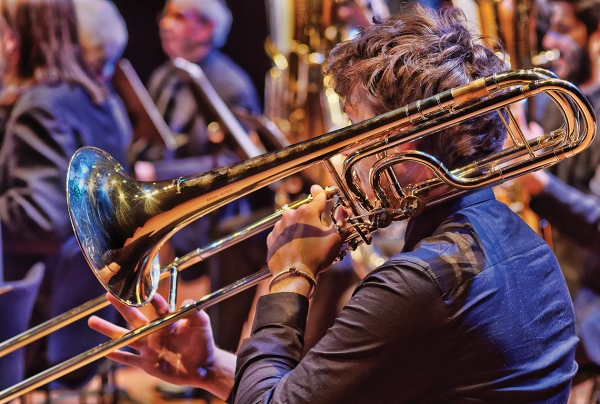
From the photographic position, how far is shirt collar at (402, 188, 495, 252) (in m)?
1.39

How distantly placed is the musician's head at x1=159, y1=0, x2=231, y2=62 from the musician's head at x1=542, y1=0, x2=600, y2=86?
2.12 metres

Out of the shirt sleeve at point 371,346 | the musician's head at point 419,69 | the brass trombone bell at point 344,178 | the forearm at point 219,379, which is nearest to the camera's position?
the shirt sleeve at point 371,346

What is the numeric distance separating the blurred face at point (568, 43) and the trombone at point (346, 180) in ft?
6.92

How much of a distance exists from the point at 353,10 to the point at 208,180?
239 cm

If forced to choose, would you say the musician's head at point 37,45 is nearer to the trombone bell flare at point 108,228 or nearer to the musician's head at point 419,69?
the trombone bell flare at point 108,228

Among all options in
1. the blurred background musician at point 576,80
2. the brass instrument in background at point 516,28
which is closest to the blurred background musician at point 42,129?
the brass instrument in background at point 516,28

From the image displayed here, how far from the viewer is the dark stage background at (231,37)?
4309mm

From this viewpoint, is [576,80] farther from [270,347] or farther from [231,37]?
[270,347]

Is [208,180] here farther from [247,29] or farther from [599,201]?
[247,29]

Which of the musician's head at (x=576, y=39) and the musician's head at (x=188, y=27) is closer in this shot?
the musician's head at (x=576, y=39)

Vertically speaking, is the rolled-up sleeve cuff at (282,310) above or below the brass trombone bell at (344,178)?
below

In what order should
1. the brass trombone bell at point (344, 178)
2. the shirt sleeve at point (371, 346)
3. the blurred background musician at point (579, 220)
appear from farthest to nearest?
the blurred background musician at point (579, 220) → the brass trombone bell at point (344, 178) → the shirt sleeve at point (371, 346)

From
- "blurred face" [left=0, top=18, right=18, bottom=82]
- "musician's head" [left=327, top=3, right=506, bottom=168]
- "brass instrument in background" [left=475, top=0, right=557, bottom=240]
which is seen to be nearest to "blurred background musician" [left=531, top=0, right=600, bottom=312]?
"brass instrument in background" [left=475, top=0, right=557, bottom=240]

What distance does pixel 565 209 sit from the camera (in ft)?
9.13
